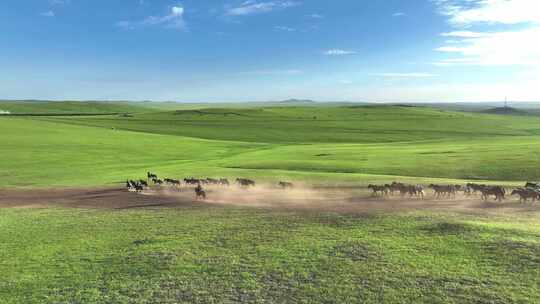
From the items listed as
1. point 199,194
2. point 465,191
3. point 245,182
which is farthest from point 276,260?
point 465,191

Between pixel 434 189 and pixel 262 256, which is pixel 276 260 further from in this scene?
pixel 434 189

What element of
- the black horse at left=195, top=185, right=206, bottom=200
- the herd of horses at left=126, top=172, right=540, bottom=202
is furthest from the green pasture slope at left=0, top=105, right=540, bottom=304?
the herd of horses at left=126, top=172, right=540, bottom=202

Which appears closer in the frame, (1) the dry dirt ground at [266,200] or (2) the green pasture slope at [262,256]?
(2) the green pasture slope at [262,256]

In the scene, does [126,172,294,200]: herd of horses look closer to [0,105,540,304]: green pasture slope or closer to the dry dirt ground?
the dry dirt ground

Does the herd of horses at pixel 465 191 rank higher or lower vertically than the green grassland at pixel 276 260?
higher

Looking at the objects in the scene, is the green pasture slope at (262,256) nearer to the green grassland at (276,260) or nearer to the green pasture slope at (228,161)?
the green grassland at (276,260)

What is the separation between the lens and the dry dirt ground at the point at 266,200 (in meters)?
24.6

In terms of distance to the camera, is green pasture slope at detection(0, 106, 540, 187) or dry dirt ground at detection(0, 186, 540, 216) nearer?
dry dirt ground at detection(0, 186, 540, 216)

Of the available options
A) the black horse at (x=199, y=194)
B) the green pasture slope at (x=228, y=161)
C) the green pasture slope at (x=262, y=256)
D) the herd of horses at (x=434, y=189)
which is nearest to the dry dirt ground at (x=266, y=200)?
the black horse at (x=199, y=194)

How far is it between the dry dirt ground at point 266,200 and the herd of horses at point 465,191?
1.73 ft

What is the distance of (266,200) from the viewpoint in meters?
28.2

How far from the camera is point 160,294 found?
543 inches

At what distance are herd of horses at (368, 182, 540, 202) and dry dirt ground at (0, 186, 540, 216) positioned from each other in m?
0.53

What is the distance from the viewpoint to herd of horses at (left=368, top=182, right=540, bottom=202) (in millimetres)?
25938
